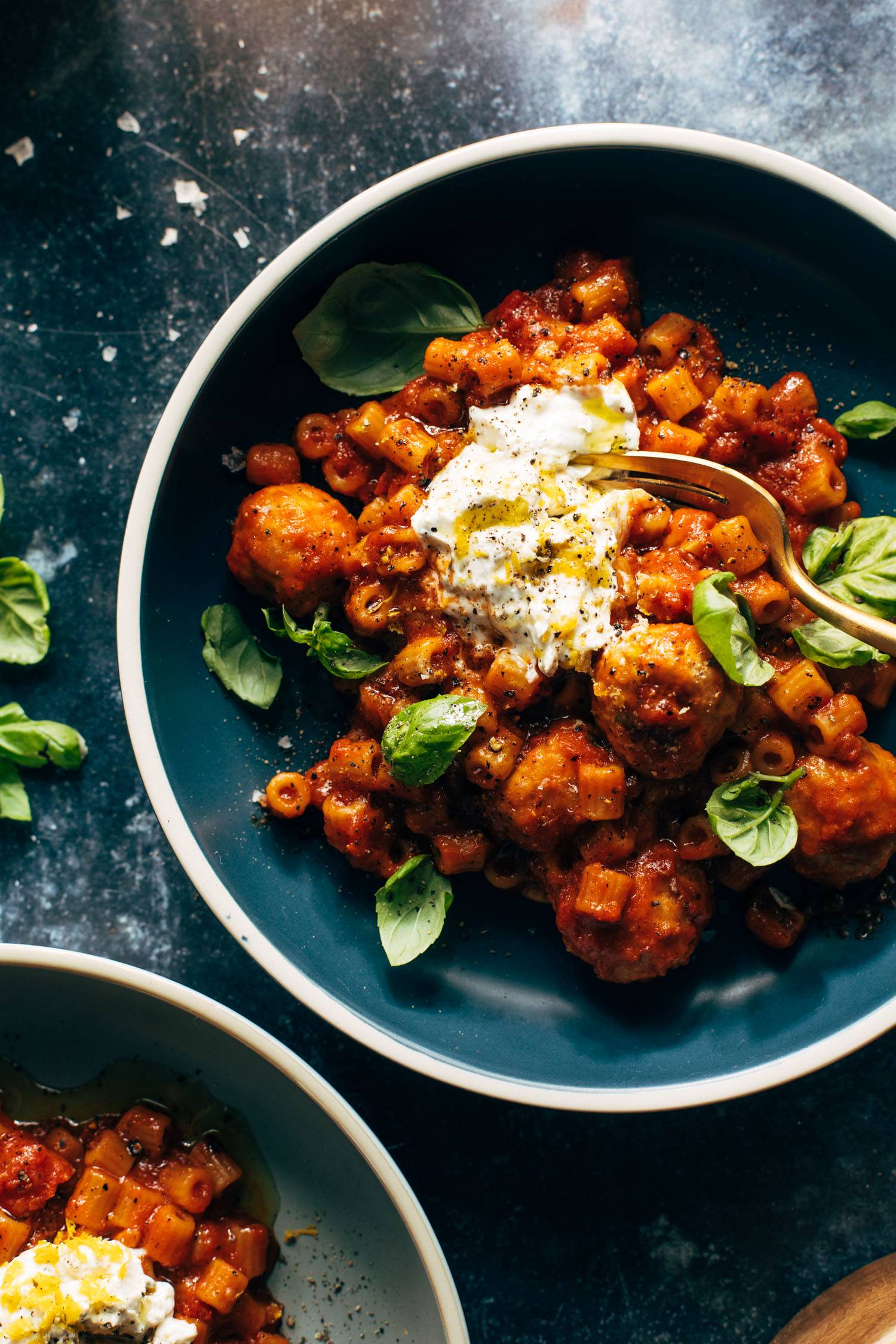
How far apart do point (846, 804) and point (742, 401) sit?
995 mm

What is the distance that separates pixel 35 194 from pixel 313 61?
0.86 metres

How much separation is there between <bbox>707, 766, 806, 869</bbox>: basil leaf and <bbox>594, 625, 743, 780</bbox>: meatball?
12 cm

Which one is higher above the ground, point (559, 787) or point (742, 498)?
point (742, 498)

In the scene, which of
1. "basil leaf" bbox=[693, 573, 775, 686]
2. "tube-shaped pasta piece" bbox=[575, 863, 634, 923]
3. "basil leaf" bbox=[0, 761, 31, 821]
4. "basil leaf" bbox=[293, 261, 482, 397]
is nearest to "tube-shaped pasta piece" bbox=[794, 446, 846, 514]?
"basil leaf" bbox=[693, 573, 775, 686]

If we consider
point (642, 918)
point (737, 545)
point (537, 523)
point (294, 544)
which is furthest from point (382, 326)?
point (642, 918)

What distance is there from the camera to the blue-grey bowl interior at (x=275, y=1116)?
2635 mm

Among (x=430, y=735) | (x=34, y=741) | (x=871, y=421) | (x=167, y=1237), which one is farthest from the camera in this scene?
(x=34, y=741)

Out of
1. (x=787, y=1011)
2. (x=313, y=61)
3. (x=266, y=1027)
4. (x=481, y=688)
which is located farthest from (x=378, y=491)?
(x=787, y=1011)

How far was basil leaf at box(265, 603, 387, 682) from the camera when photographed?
2562 millimetres

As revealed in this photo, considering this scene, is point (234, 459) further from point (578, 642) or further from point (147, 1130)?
point (147, 1130)

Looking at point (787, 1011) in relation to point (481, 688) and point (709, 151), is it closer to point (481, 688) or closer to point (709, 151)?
point (481, 688)

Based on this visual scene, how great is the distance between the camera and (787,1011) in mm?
2627

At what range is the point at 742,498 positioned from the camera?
2510 mm

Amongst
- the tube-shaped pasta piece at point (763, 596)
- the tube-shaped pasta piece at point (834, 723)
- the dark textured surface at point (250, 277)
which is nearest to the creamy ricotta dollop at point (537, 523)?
the tube-shaped pasta piece at point (763, 596)
